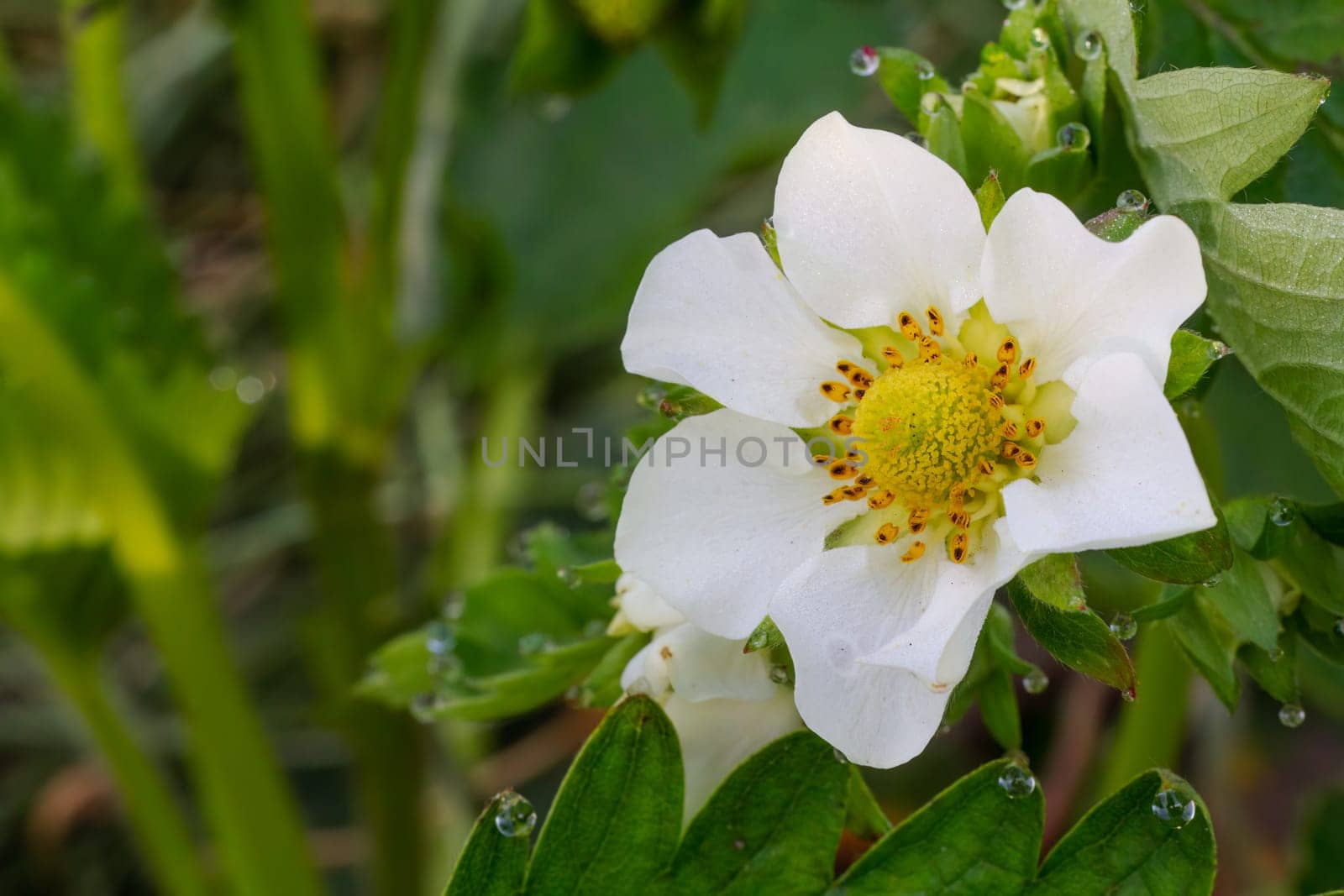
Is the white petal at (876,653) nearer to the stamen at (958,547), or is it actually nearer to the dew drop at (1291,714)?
the stamen at (958,547)

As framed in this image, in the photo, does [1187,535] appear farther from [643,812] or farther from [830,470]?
[643,812]

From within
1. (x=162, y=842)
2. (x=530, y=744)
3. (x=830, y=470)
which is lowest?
(x=530, y=744)

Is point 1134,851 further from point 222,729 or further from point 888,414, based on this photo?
point 222,729

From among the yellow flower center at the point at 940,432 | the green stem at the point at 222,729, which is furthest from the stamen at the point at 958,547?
the green stem at the point at 222,729

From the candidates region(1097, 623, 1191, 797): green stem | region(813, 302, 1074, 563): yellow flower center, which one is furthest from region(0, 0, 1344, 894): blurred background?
region(813, 302, 1074, 563): yellow flower center

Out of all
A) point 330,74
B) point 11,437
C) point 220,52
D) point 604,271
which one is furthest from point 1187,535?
point 330,74

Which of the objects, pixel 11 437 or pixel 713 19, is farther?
pixel 11 437

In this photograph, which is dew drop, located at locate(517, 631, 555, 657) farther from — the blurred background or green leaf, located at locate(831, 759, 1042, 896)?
green leaf, located at locate(831, 759, 1042, 896)

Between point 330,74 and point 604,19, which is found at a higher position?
point 604,19
